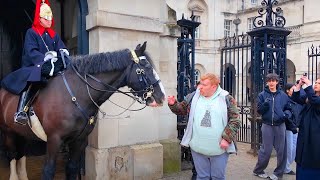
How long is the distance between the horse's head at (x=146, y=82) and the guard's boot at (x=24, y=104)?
1.29 m

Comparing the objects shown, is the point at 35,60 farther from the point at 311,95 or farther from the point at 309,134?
the point at 309,134

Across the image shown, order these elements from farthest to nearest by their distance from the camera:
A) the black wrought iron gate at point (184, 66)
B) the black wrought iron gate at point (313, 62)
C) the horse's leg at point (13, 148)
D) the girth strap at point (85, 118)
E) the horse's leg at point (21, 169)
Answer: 1. the black wrought iron gate at point (313, 62)
2. the black wrought iron gate at point (184, 66)
3. the horse's leg at point (21, 169)
4. the horse's leg at point (13, 148)
5. the girth strap at point (85, 118)

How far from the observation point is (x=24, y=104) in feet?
14.7

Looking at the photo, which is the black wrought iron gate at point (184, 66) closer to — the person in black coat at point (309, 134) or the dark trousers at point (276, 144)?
the dark trousers at point (276, 144)

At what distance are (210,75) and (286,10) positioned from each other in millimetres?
29441

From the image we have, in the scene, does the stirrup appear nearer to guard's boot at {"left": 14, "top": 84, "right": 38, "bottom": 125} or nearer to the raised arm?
guard's boot at {"left": 14, "top": 84, "right": 38, "bottom": 125}

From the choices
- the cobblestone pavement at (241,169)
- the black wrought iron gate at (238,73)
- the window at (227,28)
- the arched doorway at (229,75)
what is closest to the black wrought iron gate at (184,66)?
the cobblestone pavement at (241,169)

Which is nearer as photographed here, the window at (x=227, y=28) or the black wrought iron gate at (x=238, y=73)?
the black wrought iron gate at (x=238, y=73)

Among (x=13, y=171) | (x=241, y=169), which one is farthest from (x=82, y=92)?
(x=241, y=169)

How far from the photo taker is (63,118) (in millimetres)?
4230

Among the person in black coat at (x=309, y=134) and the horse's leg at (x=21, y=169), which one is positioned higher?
the person in black coat at (x=309, y=134)

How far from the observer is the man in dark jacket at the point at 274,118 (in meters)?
6.46

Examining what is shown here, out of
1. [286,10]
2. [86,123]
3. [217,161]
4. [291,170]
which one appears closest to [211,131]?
[217,161]

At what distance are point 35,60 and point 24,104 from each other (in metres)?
0.60
